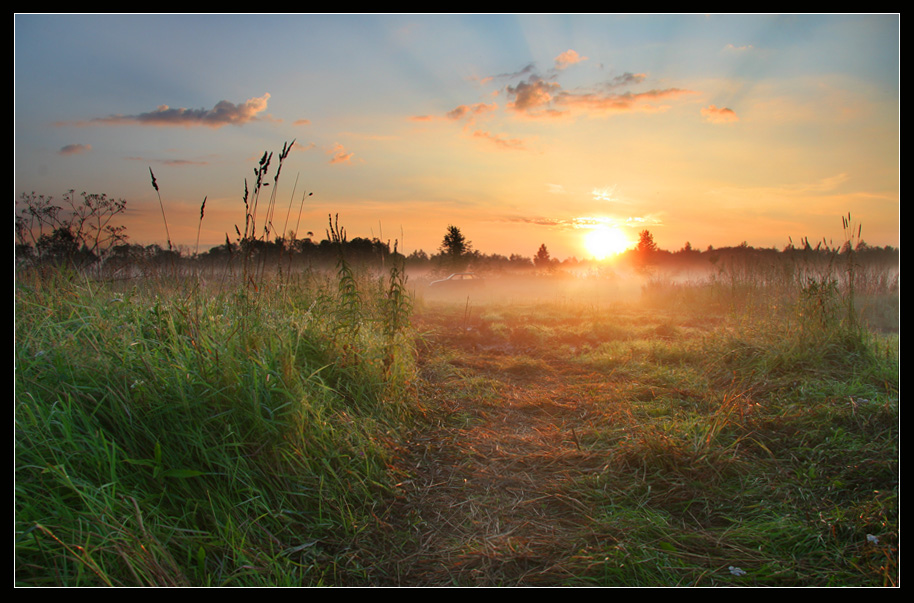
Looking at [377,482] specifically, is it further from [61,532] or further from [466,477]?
[61,532]

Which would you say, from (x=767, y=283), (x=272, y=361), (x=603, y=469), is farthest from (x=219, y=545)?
(x=767, y=283)

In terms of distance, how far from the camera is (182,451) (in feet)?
7.75

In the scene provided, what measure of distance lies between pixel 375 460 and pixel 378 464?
33 mm

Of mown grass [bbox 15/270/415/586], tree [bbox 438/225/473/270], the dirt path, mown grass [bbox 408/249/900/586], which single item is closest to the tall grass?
mown grass [bbox 15/270/415/586]

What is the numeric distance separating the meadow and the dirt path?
0.02 m

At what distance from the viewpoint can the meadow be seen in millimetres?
2020

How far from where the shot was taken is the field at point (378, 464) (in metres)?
2.01

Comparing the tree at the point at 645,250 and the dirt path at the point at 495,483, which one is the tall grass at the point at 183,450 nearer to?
the dirt path at the point at 495,483

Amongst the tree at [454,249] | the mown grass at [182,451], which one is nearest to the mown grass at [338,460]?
the mown grass at [182,451]

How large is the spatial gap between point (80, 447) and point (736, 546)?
3232mm

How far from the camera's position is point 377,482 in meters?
2.79

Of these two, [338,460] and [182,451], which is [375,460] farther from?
[182,451]

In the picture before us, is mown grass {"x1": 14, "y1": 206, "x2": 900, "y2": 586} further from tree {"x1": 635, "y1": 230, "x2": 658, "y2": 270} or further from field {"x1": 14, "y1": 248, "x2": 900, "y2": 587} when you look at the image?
tree {"x1": 635, "y1": 230, "x2": 658, "y2": 270}

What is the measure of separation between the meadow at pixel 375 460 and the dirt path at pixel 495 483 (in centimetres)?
2
